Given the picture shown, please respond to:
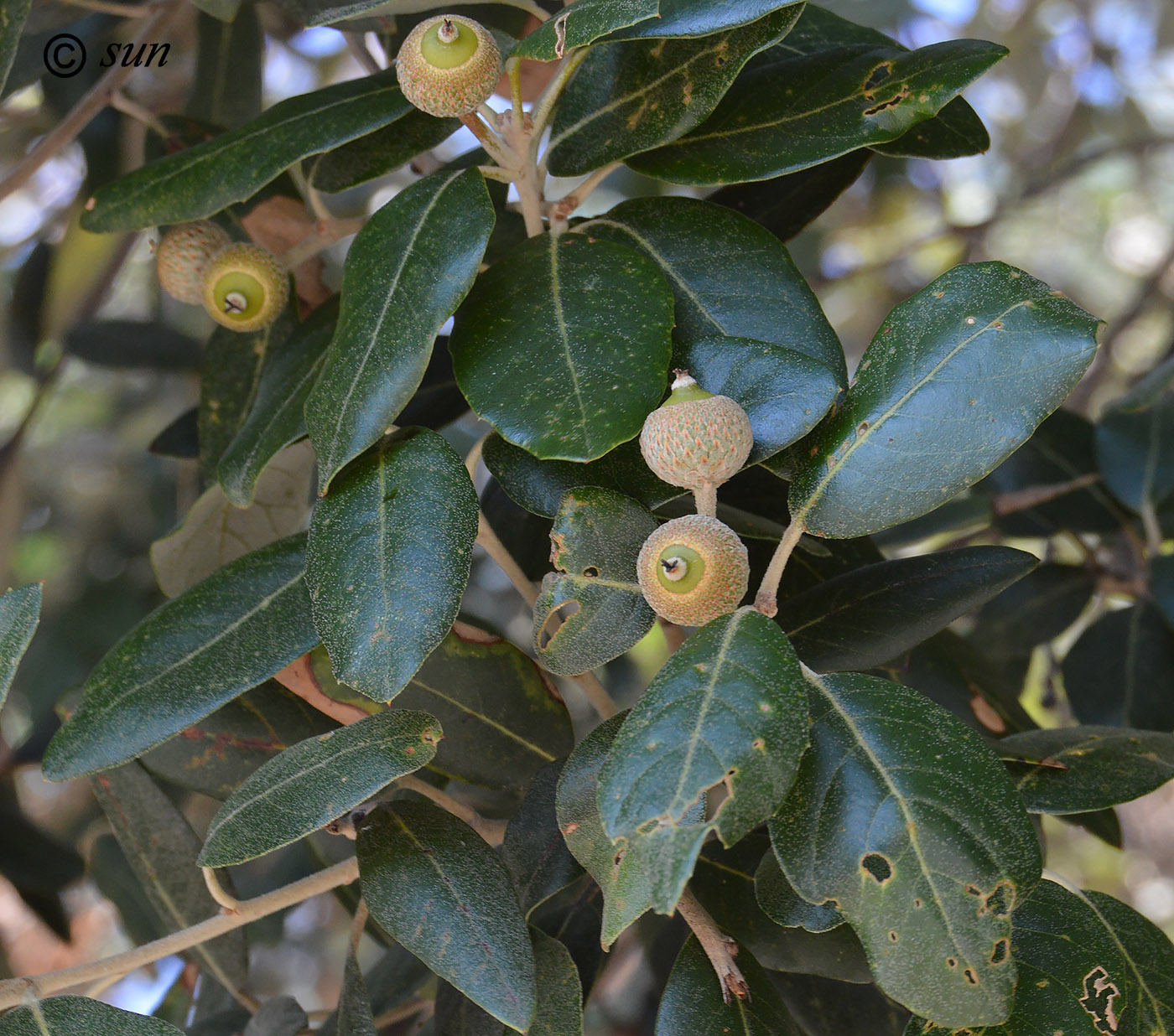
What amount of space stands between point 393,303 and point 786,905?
0.42 m

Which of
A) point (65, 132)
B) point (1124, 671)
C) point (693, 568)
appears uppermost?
point (65, 132)

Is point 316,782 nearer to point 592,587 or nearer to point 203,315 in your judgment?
point 592,587

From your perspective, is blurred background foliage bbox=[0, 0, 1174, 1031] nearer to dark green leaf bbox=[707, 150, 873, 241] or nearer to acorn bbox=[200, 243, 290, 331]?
acorn bbox=[200, 243, 290, 331]

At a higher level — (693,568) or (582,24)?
(582,24)

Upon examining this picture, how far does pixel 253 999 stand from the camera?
1.01 meters

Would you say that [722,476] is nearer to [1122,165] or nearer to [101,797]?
[101,797]

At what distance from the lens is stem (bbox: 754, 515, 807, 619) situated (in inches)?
24.5

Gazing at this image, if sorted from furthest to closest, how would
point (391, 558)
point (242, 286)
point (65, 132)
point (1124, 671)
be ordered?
point (1124, 671) → point (65, 132) → point (242, 286) → point (391, 558)

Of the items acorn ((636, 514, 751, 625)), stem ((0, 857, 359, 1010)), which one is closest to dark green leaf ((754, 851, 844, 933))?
acorn ((636, 514, 751, 625))

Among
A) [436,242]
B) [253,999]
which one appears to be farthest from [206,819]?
[436,242]

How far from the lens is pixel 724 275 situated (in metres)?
0.71

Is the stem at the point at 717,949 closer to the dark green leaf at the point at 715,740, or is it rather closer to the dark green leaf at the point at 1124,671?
the dark green leaf at the point at 715,740

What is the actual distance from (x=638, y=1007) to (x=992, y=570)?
1.07 m

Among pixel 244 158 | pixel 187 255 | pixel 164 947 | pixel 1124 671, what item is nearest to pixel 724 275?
pixel 244 158
